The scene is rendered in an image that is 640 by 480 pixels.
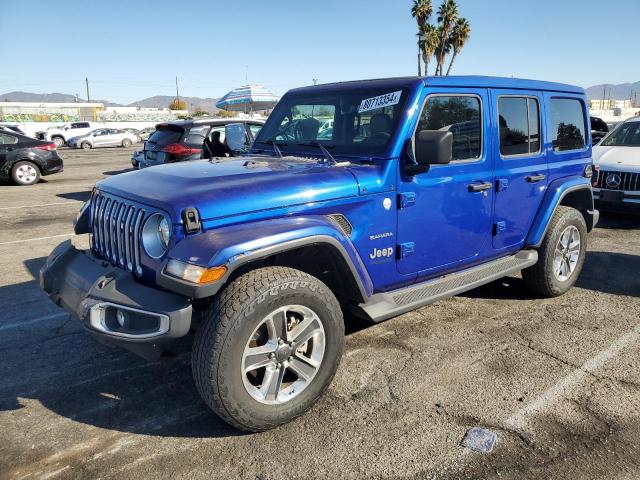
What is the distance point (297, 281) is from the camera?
9.17ft

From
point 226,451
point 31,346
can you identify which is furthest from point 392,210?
point 31,346

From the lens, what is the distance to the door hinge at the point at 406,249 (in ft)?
11.4

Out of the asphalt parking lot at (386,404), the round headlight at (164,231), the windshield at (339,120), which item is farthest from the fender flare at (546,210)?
the round headlight at (164,231)

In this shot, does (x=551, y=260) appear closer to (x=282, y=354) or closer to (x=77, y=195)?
(x=282, y=354)

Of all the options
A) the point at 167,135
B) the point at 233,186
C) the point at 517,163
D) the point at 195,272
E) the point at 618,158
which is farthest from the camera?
the point at 167,135

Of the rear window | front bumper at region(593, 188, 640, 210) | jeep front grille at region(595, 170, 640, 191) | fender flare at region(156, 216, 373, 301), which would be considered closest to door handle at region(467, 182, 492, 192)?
fender flare at region(156, 216, 373, 301)

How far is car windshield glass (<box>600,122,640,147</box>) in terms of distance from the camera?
8789 mm

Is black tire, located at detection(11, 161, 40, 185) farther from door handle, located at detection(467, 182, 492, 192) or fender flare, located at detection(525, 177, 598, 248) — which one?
fender flare, located at detection(525, 177, 598, 248)

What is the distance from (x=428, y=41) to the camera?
37.1 metres

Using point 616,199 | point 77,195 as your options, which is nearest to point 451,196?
point 616,199

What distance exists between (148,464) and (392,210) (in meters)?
2.08

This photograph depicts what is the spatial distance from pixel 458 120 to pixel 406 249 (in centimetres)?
113

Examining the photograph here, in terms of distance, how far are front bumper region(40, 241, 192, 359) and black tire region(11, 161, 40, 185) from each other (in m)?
12.0

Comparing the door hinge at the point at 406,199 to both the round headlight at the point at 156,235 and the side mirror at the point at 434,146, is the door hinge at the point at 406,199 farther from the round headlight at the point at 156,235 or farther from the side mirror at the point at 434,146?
the round headlight at the point at 156,235
